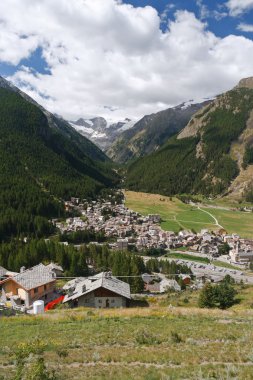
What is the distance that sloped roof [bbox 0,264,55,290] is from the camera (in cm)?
5983

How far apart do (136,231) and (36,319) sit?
124027mm

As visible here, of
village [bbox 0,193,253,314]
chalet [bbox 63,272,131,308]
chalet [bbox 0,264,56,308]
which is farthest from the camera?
chalet [bbox 0,264,56,308]

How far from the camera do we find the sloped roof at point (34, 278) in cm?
5983

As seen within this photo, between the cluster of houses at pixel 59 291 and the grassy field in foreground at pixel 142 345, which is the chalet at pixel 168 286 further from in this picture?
the grassy field in foreground at pixel 142 345

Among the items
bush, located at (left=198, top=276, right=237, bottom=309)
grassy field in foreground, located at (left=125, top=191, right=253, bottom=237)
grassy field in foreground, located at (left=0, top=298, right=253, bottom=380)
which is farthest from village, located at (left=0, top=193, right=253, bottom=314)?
grassy field in foreground, located at (left=0, top=298, right=253, bottom=380)

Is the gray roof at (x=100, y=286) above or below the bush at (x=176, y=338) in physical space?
below

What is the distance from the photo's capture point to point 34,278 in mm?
61781

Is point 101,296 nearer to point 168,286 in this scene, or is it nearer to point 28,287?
point 28,287

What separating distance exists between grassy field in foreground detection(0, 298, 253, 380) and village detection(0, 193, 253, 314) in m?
15.7

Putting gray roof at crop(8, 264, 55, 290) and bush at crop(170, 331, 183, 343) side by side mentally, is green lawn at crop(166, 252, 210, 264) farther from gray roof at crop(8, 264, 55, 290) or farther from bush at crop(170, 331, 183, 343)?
bush at crop(170, 331, 183, 343)

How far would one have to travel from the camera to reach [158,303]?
50406 millimetres

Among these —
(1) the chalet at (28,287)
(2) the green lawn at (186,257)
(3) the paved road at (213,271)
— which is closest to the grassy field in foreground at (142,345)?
(1) the chalet at (28,287)

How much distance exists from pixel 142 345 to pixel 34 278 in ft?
147

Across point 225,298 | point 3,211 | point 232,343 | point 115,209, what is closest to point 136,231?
point 115,209
